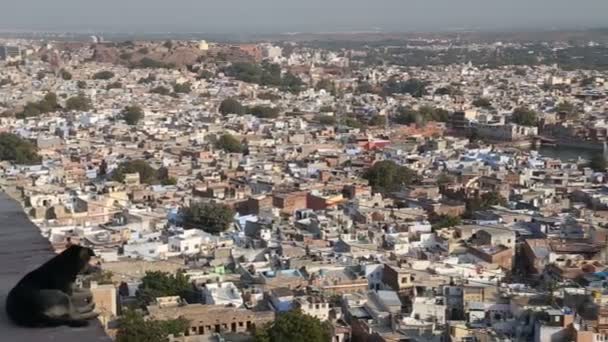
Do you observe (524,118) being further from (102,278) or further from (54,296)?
(54,296)

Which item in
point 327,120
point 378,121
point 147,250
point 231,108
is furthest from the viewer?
point 231,108

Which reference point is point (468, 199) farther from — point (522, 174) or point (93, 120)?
point (93, 120)

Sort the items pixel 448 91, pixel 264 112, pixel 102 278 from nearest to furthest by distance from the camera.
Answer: pixel 102 278, pixel 264 112, pixel 448 91

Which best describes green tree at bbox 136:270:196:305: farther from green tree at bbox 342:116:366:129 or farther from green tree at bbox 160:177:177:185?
green tree at bbox 342:116:366:129

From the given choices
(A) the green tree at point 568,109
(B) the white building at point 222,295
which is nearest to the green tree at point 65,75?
(A) the green tree at point 568,109

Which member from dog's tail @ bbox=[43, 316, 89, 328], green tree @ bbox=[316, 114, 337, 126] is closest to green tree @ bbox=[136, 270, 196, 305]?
dog's tail @ bbox=[43, 316, 89, 328]

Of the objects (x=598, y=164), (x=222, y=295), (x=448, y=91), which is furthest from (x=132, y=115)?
(x=222, y=295)

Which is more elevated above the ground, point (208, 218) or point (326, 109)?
point (208, 218)

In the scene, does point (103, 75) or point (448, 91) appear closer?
point (448, 91)
